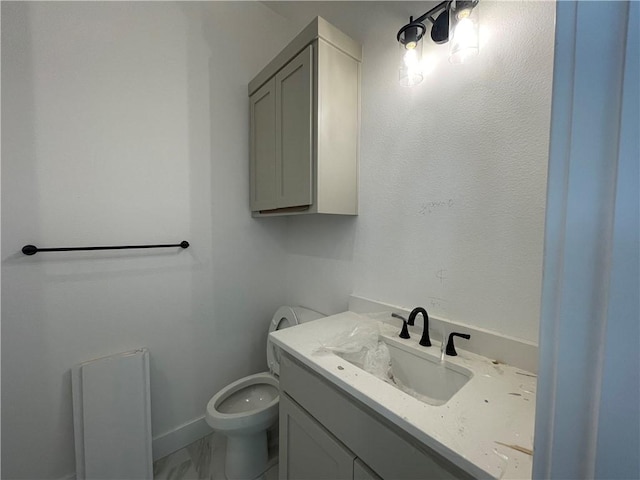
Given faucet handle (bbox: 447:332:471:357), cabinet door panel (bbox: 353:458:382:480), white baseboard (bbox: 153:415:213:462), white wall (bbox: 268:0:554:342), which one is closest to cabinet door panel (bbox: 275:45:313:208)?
white wall (bbox: 268:0:554:342)

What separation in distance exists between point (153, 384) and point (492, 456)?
5.34 ft

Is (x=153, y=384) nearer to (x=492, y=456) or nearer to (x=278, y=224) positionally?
(x=278, y=224)

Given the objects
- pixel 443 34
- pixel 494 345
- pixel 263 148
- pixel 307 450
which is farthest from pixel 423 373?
pixel 263 148

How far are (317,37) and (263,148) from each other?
2.09 feet

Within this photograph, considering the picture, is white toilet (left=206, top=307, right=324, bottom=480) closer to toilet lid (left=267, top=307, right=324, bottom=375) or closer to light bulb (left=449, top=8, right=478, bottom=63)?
toilet lid (left=267, top=307, right=324, bottom=375)

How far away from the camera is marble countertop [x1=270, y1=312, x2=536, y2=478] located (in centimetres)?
54

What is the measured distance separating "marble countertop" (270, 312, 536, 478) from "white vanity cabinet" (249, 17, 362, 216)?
71 cm

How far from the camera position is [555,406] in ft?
1.00

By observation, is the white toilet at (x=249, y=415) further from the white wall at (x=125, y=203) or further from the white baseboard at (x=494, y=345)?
the white baseboard at (x=494, y=345)

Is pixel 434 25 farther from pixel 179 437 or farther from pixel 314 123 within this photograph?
pixel 179 437

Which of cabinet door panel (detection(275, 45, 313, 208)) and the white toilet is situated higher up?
cabinet door panel (detection(275, 45, 313, 208))

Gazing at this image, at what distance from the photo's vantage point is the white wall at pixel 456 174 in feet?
2.80

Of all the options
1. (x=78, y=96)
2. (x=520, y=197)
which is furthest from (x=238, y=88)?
(x=520, y=197)

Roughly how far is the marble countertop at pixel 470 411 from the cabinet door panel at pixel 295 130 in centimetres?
75
